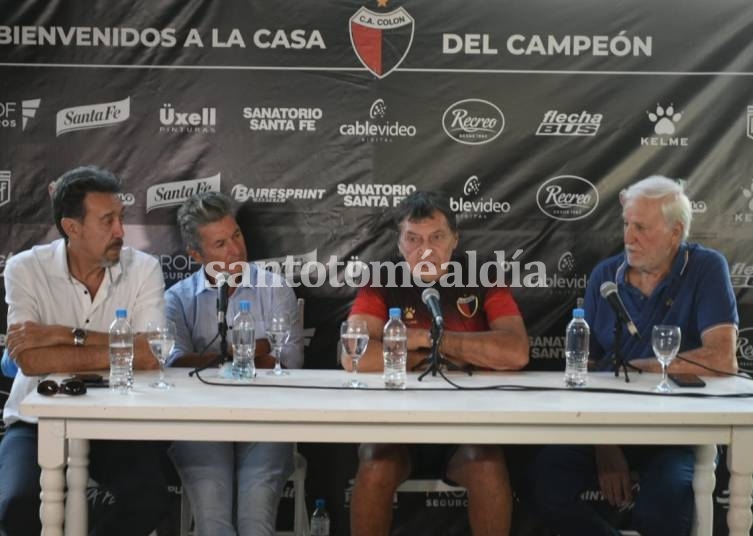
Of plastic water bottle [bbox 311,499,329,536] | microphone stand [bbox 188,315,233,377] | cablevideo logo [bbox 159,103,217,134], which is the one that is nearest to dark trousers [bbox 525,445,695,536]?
plastic water bottle [bbox 311,499,329,536]

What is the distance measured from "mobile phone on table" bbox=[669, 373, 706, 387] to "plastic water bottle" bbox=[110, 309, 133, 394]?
1689 mm

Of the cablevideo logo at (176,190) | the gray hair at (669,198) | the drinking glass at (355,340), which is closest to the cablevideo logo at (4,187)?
the cablevideo logo at (176,190)

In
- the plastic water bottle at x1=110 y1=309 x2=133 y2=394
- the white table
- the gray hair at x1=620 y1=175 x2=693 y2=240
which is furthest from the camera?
the gray hair at x1=620 y1=175 x2=693 y2=240

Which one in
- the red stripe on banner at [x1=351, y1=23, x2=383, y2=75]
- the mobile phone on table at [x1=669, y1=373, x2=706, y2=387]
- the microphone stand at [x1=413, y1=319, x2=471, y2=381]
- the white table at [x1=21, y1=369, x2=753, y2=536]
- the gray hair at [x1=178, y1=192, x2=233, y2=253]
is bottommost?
the white table at [x1=21, y1=369, x2=753, y2=536]

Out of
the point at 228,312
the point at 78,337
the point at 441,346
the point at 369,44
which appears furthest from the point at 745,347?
the point at 78,337

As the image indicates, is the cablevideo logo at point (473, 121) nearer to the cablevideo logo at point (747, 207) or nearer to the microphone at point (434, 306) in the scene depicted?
the cablevideo logo at point (747, 207)

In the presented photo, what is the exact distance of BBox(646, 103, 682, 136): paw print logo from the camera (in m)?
3.71

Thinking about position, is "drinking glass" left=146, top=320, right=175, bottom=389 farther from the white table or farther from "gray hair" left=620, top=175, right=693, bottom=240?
"gray hair" left=620, top=175, right=693, bottom=240

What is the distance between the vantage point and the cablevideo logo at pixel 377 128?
3742mm

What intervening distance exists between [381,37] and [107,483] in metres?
2.12

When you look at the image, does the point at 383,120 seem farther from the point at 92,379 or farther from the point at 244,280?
the point at 92,379

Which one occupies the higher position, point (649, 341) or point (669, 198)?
point (669, 198)

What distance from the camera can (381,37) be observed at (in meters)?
3.71

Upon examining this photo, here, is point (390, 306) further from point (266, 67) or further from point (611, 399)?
point (266, 67)
